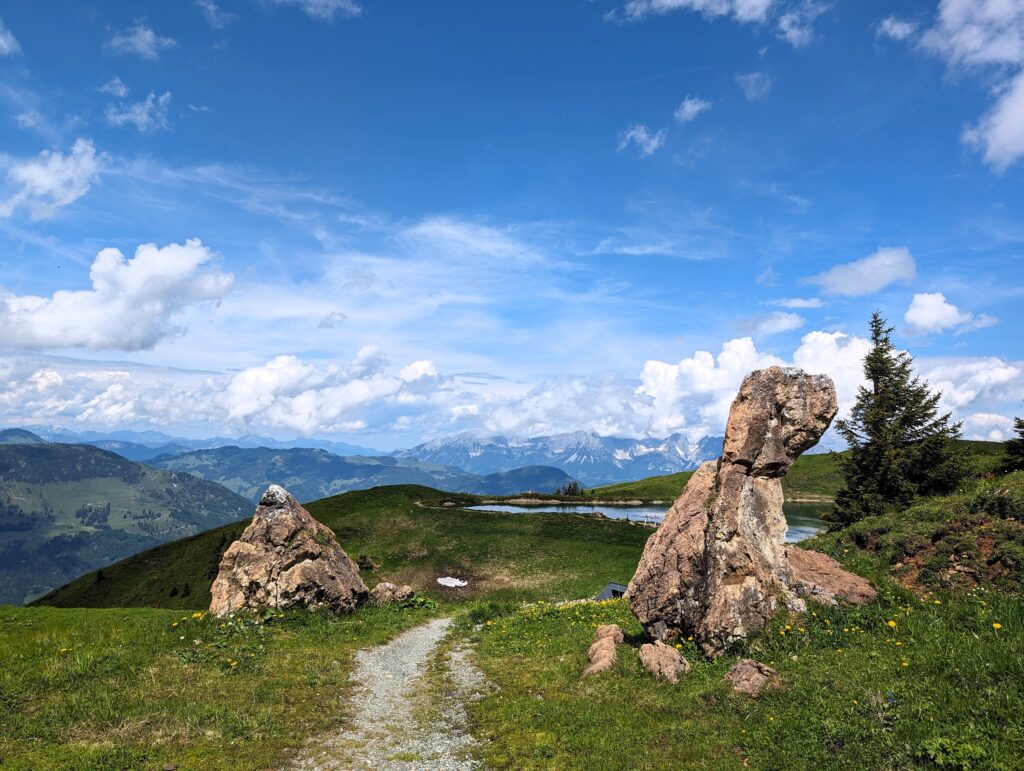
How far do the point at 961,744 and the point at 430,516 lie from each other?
68.5m

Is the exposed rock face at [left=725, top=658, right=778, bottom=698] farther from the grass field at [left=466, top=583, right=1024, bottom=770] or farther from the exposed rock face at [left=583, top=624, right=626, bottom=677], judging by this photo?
the exposed rock face at [left=583, top=624, right=626, bottom=677]

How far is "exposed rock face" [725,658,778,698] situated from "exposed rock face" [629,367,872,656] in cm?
263

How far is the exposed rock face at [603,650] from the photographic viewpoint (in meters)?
19.9

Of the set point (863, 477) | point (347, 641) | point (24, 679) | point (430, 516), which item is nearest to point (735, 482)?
point (347, 641)

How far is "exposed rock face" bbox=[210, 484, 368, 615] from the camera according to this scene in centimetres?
2972

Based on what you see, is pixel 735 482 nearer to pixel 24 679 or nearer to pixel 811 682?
pixel 811 682

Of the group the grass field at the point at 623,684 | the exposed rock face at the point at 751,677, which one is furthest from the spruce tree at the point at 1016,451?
the exposed rock face at the point at 751,677

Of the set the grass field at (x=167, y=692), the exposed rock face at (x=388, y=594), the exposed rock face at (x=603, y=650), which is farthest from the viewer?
the exposed rock face at (x=388, y=594)

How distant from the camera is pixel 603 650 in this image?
2125 centimetres

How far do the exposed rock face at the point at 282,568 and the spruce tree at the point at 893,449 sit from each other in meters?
39.1

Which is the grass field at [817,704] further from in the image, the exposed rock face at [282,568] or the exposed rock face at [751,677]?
the exposed rock face at [282,568]

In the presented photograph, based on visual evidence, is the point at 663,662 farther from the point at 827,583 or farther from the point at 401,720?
the point at 401,720

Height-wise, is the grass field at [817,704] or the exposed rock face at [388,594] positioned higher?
the grass field at [817,704]

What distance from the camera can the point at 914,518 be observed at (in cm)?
2878
